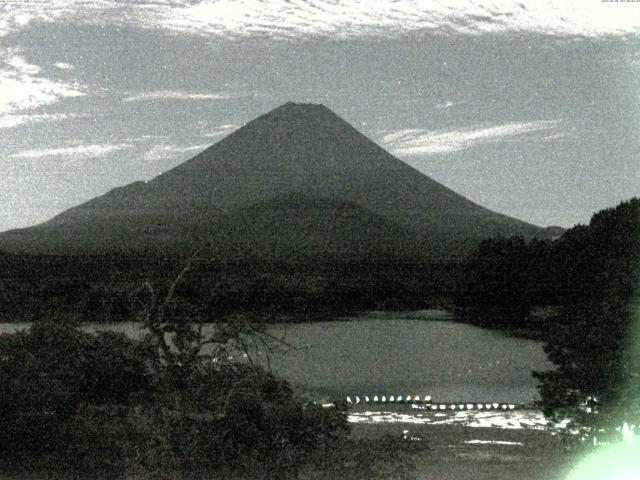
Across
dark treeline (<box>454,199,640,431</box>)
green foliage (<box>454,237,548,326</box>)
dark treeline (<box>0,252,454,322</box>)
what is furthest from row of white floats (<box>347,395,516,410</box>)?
green foliage (<box>454,237,548,326</box>)

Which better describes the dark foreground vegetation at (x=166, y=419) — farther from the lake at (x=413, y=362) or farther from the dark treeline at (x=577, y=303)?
the dark treeline at (x=577, y=303)

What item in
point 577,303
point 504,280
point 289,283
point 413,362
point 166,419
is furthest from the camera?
point 289,283

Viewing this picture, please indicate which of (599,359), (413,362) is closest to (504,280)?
(413,362)

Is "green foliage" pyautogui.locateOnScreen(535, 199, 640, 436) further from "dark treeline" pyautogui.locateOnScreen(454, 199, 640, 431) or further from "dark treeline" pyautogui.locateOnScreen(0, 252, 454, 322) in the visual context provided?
"dark treeline" pyautogui.locateOnScreen(0, 252, 454, 322)

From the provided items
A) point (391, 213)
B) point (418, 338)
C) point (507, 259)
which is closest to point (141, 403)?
point (418, 338)

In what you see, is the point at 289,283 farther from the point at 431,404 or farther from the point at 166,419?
the point at 166,419

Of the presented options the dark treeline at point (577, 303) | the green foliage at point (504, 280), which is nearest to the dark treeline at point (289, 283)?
the dark treeline at point (577, 303)
